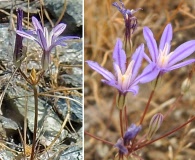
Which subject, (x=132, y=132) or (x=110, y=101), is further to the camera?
(x=110, y=101)

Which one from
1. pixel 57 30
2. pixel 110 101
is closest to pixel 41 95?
pixel 57 30

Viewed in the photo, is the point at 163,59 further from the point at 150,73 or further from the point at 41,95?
the point at 41,95

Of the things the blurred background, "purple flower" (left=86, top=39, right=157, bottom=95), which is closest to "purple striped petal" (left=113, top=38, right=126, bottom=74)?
"purple flower" (left=86, top=39, right=157, bottom=95)

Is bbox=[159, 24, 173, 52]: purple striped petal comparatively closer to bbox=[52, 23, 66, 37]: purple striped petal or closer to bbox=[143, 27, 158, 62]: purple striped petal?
bbox=[143, 27, 158, 62]: purple striped petal

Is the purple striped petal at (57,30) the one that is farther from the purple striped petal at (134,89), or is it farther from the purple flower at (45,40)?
the purple striped petal at (134,89)

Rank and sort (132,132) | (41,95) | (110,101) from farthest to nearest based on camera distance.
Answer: (110,101)
(41,95)
(132,132)

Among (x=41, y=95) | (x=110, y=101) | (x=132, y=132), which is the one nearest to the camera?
(x=132, y=132)

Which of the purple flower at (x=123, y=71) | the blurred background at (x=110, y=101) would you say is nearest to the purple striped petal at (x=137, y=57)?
the purple flower at (x=123, y=71)

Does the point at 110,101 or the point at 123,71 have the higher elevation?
the point at 123,71

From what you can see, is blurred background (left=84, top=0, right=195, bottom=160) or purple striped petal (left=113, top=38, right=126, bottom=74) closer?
purple striped petal (left=113, top=38, right=126, bottom=74)
